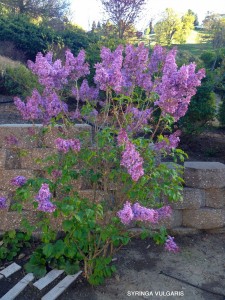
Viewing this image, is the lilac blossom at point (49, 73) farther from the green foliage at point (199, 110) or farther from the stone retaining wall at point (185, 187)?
the green foliage at point (199, 110)

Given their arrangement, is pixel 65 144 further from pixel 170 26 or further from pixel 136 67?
pixel 170 26

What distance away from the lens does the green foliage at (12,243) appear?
341 centimetres

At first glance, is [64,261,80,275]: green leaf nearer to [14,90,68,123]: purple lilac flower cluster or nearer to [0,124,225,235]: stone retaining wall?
[0,124,225,235]: stone retaining wall

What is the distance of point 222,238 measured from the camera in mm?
4012

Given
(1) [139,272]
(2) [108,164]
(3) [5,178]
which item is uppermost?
(2) [108,164]

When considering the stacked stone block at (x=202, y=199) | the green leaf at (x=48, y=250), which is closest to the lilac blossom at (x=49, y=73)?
the green leaf at (x=48, y=250)

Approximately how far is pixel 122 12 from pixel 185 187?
1405cm

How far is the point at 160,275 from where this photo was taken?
335 cm

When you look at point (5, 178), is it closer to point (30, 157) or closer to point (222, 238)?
point (30, 157)

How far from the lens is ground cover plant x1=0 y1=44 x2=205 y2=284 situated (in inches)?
104

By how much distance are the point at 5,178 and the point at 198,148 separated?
9.72 feet

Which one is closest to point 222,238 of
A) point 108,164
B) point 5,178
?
point 108,164

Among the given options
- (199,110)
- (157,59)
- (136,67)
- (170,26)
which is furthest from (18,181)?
(170,26)

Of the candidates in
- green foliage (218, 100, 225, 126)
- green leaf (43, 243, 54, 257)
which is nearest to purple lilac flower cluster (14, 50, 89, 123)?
green leaf (43, 243, 54, 257)
